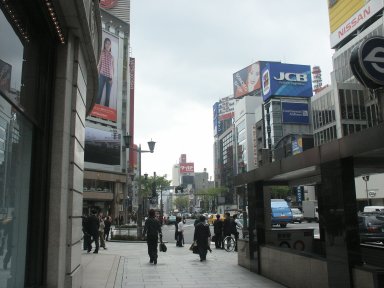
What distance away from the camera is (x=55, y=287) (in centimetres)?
689

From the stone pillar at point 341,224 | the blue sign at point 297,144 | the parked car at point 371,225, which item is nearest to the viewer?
the stone pillar at point 341,224

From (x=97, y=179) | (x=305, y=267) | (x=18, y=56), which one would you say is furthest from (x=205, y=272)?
(x=97, y=179)

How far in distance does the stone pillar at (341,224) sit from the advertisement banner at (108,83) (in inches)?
2352

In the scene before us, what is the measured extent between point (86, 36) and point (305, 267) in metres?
6.03

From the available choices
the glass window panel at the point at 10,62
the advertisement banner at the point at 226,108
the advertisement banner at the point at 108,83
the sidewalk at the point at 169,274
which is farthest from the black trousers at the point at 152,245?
the advertisement banner at the point at 226,108

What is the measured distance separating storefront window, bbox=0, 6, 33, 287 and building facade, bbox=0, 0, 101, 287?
12mm

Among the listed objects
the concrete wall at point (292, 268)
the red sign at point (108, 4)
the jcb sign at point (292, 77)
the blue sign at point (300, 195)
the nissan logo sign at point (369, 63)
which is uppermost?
the red sign at point (108, 4)

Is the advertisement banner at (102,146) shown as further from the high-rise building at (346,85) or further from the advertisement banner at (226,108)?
the advertisement banner at (226,108)

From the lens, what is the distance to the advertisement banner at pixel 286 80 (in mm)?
94812

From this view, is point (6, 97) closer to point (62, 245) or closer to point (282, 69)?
point (62, 245)

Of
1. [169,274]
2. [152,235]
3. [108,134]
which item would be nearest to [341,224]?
[169,274]

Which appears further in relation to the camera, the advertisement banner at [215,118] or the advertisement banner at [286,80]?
the advertisement banner at [215,118]

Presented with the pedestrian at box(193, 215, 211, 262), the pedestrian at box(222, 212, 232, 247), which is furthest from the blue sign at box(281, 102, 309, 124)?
the pedestrian at box(193, 215, 211, 262)

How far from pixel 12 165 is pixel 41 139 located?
1.25m
